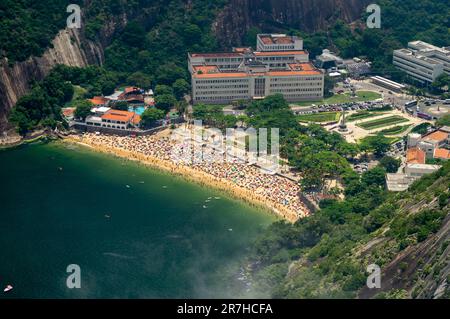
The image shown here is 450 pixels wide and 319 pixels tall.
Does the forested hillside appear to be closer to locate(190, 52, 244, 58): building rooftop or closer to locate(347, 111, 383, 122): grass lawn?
locate(190, 52, 244, 58): building rooftop

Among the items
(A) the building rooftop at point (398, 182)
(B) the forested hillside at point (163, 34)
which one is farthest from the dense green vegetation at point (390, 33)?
(A) the building rooftop at point (398, 182)

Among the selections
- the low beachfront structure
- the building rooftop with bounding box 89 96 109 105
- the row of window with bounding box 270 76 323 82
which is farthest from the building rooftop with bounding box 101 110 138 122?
the row of window with bounding box 270 76 323 82

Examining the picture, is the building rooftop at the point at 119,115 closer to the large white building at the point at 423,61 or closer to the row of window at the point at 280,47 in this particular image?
the row of window at the point at 280,47

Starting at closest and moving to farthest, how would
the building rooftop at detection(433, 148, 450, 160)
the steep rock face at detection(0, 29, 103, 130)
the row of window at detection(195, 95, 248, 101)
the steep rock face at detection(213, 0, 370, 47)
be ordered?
the building rooftop at detection(433, 148, 450, 160), the steep rock face at detection(0, 29, 103, 130), the row of window at detection(195, 95, 248, 101), the steep rock face at detection(213, 0, 370, 47)

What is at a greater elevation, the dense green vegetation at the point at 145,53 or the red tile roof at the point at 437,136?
the dense green vegetation at the point at 145,53

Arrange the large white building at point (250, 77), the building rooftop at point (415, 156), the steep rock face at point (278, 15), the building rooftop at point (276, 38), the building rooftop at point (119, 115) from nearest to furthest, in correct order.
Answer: the building rooftop at point (415, 156)
the building rooftop at point (119, 115)
the large white building at point (250, 77)
the building rooftop at point (276, 38)
the steep rock face at point (278, 15)

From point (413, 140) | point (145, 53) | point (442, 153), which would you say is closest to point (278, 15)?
point (145, 53)
